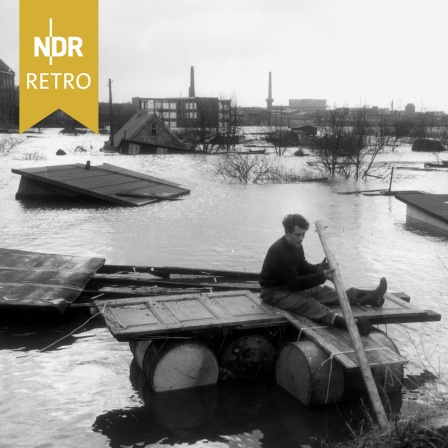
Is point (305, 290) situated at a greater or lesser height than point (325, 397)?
greater

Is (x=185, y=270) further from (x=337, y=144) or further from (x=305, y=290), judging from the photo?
(x=337, y=144)

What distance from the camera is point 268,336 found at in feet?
26.2

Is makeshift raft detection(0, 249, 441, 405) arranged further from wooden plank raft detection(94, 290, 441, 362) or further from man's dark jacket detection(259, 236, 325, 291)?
man's dark jacket detection(259, 236, 325, 291)

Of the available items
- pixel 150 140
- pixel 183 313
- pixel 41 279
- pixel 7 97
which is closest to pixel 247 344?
pixel 183 313

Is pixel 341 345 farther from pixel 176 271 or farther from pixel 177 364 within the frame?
pixel 176 271

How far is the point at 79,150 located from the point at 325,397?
191 ft

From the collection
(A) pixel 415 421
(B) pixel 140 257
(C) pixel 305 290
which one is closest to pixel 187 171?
(B) pixel 140 257

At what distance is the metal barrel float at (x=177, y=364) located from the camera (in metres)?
7.39

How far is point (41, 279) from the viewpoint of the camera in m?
10.4

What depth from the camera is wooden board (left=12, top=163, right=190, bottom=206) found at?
24.3 meters

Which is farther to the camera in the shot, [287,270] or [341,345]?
[287,270]

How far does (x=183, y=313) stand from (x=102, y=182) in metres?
19.1

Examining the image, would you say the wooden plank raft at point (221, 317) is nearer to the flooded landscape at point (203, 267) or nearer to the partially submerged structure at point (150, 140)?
the flooded landscape at point (203, 267)

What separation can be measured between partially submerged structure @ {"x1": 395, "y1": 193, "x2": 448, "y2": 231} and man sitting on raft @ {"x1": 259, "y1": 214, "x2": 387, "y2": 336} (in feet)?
38.7
